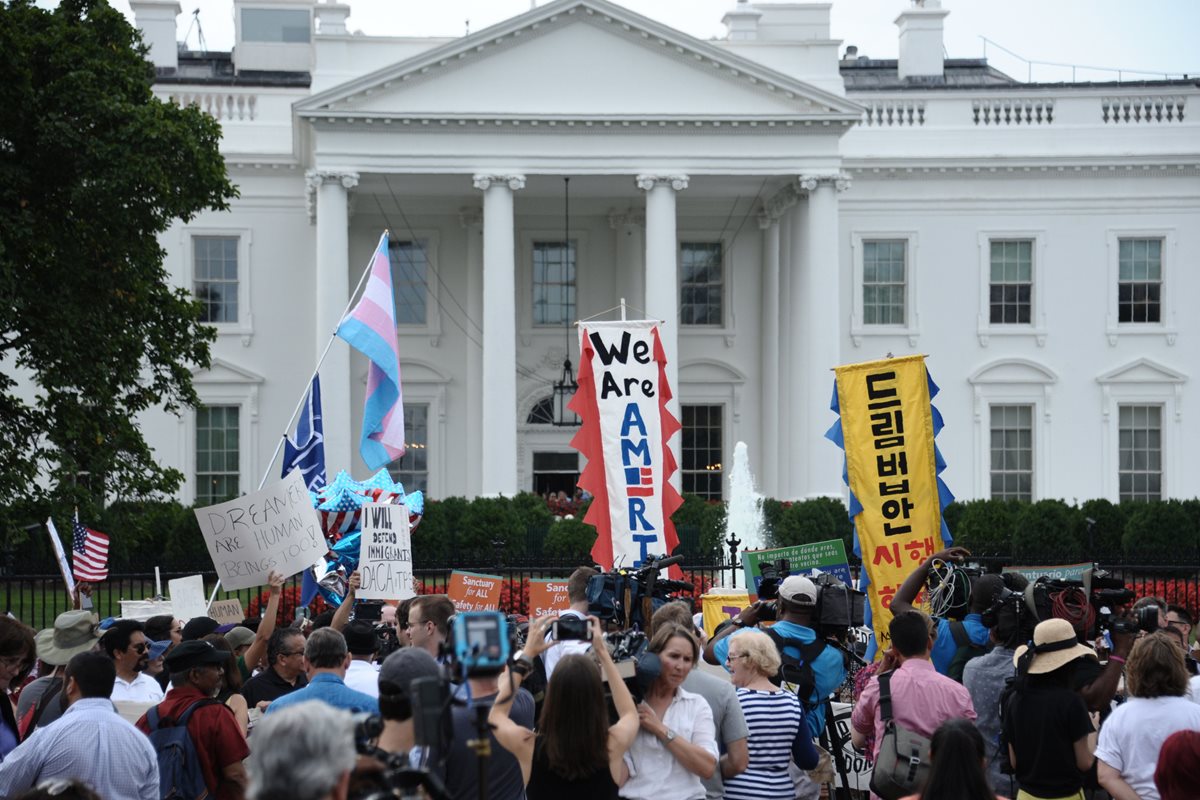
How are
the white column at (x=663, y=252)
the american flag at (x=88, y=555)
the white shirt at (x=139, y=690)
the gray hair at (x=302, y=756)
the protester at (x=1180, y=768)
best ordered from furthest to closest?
the white column at (x=663, y=252) < the american flag at (x=88, y=555) < the white shirt at (x=139, y=690) < the protester at (x=1180, y=768) < the gray hair at (x=302, y=756)

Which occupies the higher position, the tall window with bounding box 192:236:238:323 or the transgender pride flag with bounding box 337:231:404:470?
the tall window with bounding box 192:236:238:323

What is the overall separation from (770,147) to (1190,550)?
40.2 ft

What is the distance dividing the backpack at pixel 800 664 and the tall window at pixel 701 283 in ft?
96.7

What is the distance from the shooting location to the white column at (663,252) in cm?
3272

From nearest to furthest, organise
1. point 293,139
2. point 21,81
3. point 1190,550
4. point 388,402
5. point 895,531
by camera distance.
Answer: point 895,531 → point 388,402 → point 21,81 → point 1190,550 → point 293,139

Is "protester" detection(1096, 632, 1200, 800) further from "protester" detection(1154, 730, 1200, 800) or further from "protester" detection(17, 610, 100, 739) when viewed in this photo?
"protester" detection(17, 610, 100, 739)

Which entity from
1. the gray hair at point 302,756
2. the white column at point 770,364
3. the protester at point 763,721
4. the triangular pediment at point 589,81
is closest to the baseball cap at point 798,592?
the protester at point 763,721

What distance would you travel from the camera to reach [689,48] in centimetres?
3303

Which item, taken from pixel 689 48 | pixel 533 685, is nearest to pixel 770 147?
pixel 689 48

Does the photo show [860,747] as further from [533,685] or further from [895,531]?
[895,531]

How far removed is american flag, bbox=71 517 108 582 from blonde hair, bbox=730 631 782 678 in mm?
12971

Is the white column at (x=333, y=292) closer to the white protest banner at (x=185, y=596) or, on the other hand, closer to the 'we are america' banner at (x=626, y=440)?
the white protest banner at (x=185, y=596)

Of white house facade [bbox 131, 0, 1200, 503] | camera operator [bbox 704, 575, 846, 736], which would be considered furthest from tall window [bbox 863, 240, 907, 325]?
camera operator [bbox 704, 575, 846, 736]

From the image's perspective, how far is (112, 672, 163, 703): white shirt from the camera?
28.5 feet
